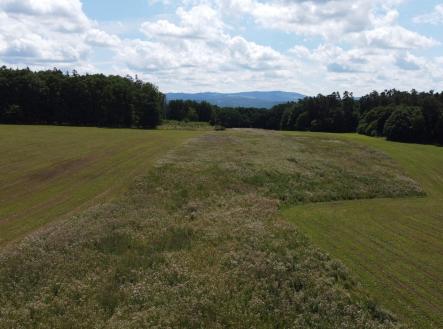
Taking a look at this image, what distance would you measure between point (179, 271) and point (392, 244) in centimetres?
1269

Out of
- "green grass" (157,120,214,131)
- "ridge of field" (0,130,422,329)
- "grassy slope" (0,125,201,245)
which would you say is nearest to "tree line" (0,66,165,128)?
"green grass" (157,120,214,131)

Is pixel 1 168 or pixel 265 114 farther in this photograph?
pixel 265 114

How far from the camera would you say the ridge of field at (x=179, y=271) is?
52.8ft

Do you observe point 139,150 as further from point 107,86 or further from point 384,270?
point 107,86

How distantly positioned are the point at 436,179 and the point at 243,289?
126ft

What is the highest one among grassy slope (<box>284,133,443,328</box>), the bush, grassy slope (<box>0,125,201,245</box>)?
the bush

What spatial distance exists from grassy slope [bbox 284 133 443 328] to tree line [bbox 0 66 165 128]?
85541 millimetres

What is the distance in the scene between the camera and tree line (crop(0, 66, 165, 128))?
10162cm

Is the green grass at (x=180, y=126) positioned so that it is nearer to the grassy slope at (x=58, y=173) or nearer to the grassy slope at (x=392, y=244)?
the grassy slope at (x=58, y=173)

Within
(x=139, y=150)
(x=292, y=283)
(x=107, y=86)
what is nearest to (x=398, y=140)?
(x=139, y=150)

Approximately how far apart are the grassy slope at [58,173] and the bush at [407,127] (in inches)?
1897

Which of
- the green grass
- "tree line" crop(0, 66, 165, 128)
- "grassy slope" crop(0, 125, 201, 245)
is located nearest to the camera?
"grassy slope" crop(0, 125, 201, 245)

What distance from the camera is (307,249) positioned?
74.6ft

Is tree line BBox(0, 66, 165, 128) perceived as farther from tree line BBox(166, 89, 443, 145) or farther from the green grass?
tree line BBox(166, 89, 443, 145)
